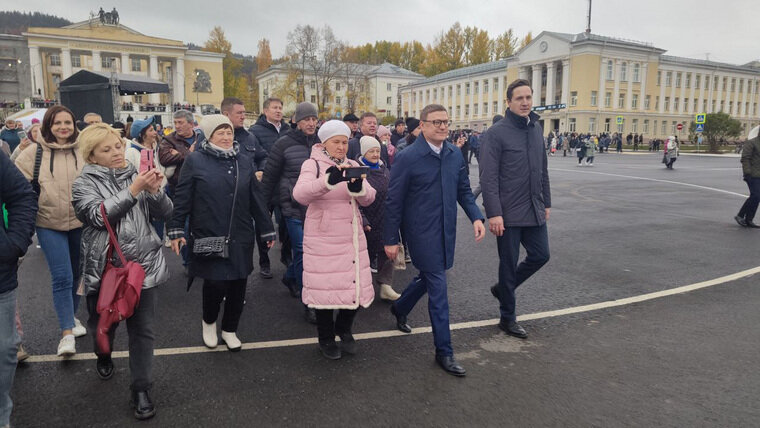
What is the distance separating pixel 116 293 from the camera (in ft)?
9.57

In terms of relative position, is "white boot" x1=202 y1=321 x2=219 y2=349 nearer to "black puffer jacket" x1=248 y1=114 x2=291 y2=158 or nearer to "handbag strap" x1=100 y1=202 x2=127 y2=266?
"handbag strap" x1=100 y1=202 x2=127 y2=266

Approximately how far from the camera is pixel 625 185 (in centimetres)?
1688

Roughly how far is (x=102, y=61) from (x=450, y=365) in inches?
3536

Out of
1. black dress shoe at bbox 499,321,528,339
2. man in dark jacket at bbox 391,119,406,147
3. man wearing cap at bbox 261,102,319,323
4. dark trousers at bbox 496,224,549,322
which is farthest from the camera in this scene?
man in dark jacket at bbox 391,119,406,147

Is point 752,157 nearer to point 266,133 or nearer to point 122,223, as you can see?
point 266,133

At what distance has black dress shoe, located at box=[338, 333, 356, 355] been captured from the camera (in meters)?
3.98

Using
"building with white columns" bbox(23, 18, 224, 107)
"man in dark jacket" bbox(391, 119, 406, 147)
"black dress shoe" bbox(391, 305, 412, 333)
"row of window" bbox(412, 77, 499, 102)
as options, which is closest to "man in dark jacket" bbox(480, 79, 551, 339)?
"black dress shoe" bbox(391, 305, 412, 333)

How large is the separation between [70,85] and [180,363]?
1639 centimetres

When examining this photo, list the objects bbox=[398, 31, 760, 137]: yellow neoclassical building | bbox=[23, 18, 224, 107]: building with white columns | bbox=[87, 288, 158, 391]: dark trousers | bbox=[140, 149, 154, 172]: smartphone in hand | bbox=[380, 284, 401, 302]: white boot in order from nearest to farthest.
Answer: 1. bbox=[140, 149, 154, 172]: smartphone in hand
2. bbox=[87, 288, 158, 391]: dark trousers
3. bbox=[380, 284, 401, 302]: white boot
4. bbox=[398, 31, 760, 137]: yellow neoclassical building
5. bbox=[23, 18, 224, 107]: building with white columns

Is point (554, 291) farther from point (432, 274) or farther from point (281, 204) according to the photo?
point (281, 204)

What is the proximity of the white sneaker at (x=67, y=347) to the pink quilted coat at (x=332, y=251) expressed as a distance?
77.6 inches

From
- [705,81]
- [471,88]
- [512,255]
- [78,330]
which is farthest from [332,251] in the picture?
[705,81]

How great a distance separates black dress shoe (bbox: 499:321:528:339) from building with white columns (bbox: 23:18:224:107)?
7602 centimetres

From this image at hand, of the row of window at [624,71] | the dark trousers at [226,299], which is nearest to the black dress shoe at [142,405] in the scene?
the dark trousers at [226,299]
